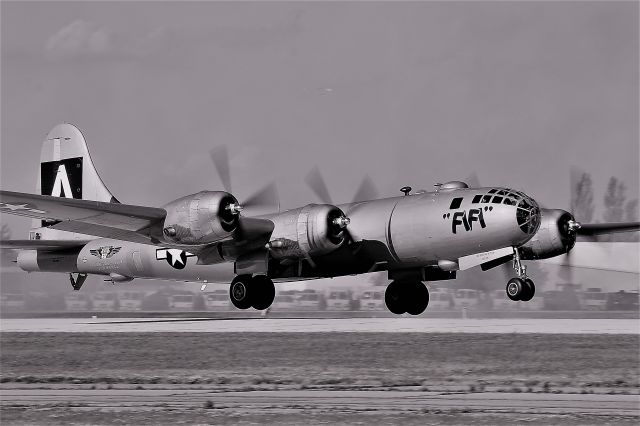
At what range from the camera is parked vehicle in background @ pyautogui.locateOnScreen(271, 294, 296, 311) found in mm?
111750

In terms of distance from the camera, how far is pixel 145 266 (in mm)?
45438

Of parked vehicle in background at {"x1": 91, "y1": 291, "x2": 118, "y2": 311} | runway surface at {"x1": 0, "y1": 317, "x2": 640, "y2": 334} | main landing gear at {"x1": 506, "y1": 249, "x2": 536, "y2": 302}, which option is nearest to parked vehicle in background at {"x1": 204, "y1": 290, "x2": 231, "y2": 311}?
parked vehicle in background at {"x1": 91, "y1": 291, "x2": 118, "y2": 311}

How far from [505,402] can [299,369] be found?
655 inches

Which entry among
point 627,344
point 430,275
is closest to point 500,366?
point 627,344

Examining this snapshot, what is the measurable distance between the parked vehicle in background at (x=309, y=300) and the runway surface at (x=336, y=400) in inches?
2210

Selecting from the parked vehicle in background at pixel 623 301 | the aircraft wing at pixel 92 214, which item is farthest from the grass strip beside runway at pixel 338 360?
the parked vehicle in background at pixel 623 301

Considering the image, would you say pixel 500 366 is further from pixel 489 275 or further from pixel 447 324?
pixel 489 275

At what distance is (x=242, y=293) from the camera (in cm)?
3575

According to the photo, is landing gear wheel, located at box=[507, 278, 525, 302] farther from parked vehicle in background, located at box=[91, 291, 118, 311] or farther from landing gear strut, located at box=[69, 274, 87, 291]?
parked vehicle in background, located at box=[91, 291, 118, 311]

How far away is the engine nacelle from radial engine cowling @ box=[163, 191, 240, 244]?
1.96m

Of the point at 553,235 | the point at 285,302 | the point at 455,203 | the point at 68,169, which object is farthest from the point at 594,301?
the point at 455,203

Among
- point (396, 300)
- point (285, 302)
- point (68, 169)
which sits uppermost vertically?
point (68, 169)

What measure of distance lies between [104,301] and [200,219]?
8486cm

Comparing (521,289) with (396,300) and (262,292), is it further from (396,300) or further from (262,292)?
(262,292)
